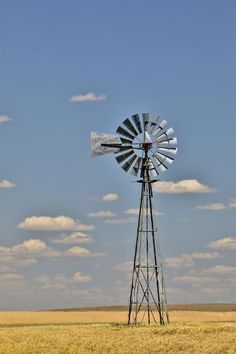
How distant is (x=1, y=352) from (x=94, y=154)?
21125 mm

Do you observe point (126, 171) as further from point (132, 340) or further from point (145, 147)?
point (132, 340)

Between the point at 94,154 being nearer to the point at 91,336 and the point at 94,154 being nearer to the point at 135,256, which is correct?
the point at 135,256

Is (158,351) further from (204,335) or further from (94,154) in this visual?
(94,154)

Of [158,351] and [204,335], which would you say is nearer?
[158,351]

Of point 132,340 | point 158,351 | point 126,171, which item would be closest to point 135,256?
point 126,171

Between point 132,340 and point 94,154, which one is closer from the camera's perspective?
point 132,340

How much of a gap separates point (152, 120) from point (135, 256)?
35.4 feet

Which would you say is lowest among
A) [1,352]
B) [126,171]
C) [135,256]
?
[1,352]

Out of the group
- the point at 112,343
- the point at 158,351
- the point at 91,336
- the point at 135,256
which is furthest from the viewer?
the point at 135,256

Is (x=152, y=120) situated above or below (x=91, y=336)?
above

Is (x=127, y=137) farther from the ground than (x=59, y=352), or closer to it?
farther from the ground

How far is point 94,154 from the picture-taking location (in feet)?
228

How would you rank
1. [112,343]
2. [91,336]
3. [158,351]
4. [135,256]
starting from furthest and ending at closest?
1. [135,256]
2. [91,336]
3. [112,343]
4. [158,351]

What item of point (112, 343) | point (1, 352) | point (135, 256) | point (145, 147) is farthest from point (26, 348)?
point (145, 147)
